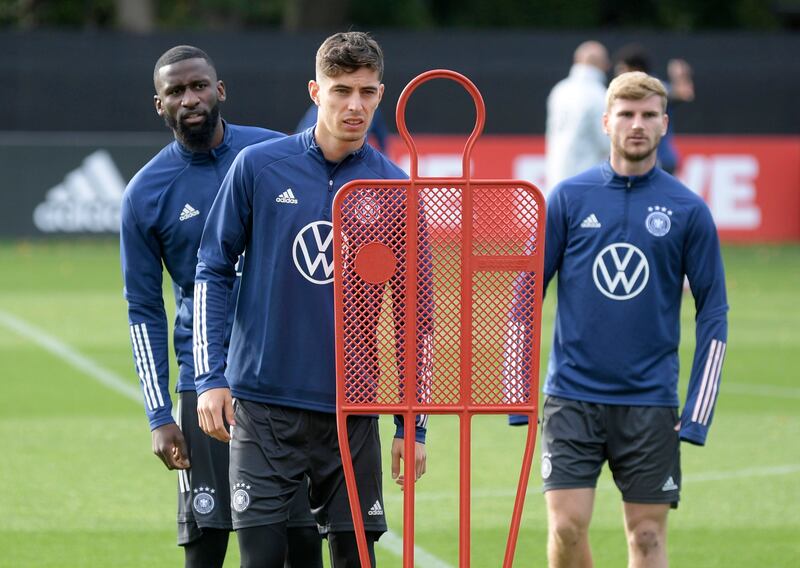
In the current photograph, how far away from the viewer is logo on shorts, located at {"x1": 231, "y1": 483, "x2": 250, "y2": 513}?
5367 mm

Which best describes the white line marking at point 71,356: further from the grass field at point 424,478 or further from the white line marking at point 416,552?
the white line marking at point 416,552

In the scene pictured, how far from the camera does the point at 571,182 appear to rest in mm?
6715

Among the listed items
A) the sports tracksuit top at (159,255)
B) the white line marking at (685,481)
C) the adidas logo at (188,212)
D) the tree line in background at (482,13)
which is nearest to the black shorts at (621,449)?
the sports tracksuit top at (159,255)

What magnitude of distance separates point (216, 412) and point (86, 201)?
19.9 metres

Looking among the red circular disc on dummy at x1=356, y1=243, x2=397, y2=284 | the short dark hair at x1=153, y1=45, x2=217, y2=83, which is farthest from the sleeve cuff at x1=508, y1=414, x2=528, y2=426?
the short dark hair at x1=153, y1=45, x2=217, y2=83

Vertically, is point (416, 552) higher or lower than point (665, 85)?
lower

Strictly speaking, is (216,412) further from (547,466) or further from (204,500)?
(547,466)

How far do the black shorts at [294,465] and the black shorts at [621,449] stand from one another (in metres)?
1.12

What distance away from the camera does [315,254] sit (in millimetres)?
5406

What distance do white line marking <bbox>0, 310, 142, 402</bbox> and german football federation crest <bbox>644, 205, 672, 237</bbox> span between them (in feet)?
22.2

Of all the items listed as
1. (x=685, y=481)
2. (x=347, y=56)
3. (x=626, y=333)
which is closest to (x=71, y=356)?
(x=685, y=481)

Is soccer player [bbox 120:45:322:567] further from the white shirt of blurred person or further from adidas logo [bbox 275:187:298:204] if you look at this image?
the white shirt of blurred person

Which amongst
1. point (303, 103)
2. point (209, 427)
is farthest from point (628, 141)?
point (303, 103)

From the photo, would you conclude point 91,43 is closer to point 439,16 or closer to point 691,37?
point 691,37
